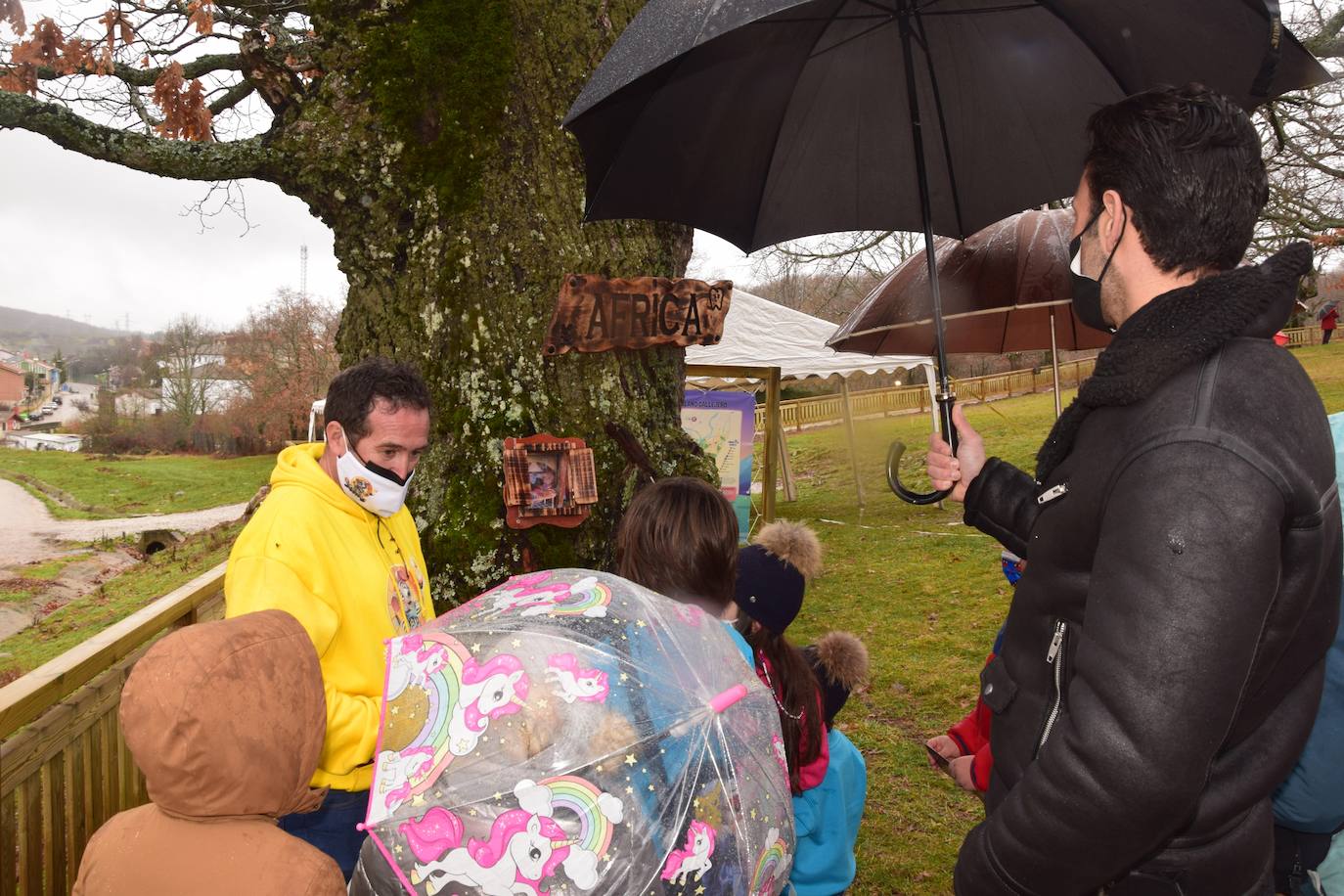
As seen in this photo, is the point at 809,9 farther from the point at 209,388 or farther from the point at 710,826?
the point at 209,388

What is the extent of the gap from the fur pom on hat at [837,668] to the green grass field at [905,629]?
1.36 meters

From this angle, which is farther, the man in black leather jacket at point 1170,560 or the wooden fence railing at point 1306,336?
the wooden fence railing at point 1306,336

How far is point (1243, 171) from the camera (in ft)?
4.35

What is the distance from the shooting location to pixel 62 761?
224 centimetres

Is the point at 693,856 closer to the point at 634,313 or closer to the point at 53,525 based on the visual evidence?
the point at 634,313

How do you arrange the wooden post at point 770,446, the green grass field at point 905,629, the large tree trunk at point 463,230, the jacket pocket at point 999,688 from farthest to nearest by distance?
1. the wooden post at point 770,446
2. the green grass field at point 905,629
3. the large tree trunk at point 463,230
4. the jacket pocket at point 999,688

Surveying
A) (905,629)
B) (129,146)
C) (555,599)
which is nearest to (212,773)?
(555,599)

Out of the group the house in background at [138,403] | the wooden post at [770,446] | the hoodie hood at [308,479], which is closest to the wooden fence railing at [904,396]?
the wooden post at [770,446]

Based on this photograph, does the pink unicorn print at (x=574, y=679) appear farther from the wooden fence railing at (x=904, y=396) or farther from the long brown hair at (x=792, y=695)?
the wooden fence railing at (x=904, y=396)

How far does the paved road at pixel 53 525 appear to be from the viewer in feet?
77.5

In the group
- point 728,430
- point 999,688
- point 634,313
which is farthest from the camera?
point 728,430

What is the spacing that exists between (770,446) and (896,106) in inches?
279

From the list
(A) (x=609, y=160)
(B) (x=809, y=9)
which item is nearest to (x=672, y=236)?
(A) (x=609, y=160)

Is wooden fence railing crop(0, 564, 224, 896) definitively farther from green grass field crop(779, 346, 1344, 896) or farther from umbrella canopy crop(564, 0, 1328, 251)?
green grass field crop(779, 346, 1344, 896)
